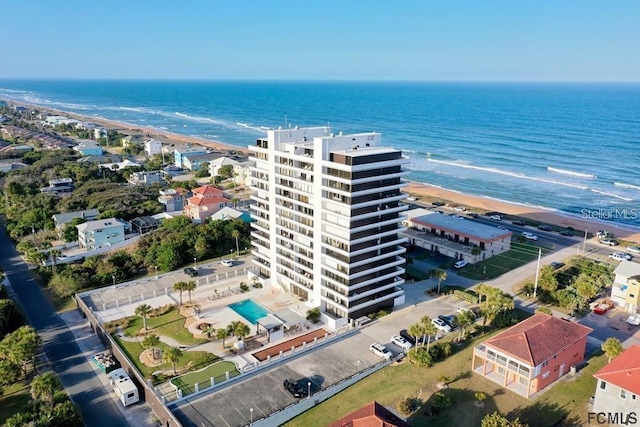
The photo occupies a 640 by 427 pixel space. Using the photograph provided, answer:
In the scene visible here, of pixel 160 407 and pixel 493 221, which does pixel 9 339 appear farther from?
pixel 493 221

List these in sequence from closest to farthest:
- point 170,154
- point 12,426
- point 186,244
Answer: point 12,426 < point 186,244 < point 170,154

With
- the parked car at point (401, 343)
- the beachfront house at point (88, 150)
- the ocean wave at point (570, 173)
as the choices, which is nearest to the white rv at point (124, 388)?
the parked car at point (401, 343)

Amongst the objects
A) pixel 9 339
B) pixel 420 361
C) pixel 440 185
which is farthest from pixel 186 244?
pixel 440 185

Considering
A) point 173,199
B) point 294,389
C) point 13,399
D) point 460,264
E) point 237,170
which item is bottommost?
point 13,399

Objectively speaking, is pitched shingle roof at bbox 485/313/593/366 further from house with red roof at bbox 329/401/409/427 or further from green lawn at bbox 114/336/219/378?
green lawn at bbox 114/336/219/378

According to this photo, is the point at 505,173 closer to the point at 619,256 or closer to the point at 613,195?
the point at 613,195

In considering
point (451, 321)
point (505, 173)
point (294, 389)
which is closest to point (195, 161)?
point (505, 173)
